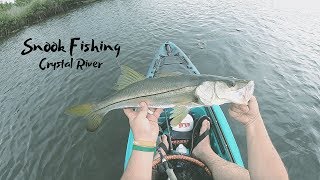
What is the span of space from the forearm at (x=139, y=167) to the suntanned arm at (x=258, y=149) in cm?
138

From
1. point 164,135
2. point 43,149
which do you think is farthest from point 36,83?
point 164,135

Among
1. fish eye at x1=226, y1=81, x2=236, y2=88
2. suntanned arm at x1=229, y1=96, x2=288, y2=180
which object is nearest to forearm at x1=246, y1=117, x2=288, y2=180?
suntanned arm at x1=229, y1=96, x2=288, y2=180

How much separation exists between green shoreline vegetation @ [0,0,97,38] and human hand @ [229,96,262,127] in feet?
90.1

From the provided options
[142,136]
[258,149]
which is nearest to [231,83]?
[258,149]

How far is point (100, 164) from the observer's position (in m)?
8.68

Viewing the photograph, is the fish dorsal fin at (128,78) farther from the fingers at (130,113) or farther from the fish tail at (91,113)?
the fish tail at (91,113)

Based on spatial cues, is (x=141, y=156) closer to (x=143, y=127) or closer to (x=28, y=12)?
(x=143, y=127)

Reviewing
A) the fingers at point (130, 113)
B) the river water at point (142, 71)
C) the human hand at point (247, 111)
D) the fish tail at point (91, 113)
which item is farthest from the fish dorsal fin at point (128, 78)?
the river water at point (142, 71)

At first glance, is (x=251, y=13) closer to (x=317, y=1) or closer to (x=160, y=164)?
(x=317, y=1)

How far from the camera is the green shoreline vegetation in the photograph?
1048 inches

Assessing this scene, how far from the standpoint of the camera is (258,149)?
3.79 meters

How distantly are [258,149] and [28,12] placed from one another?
3046 centimetres

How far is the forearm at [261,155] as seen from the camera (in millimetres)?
3723

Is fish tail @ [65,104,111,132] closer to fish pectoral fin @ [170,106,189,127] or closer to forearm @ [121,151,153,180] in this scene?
forearm @ [121,151,153,180]
